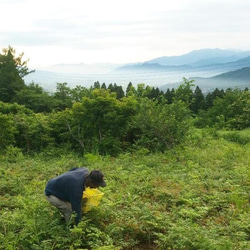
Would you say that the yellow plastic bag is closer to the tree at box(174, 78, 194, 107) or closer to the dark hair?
the dark hair

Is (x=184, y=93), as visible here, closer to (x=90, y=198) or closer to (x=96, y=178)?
(x=90, y=198)

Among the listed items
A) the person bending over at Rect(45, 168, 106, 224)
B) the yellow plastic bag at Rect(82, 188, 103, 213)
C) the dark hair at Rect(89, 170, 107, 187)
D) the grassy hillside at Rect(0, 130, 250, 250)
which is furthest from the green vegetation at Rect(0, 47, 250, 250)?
the dark hair at Rect(89, 170, 107, 187)

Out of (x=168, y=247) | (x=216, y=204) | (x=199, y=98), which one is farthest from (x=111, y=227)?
(x=199, y=98)

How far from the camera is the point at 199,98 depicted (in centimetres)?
3762

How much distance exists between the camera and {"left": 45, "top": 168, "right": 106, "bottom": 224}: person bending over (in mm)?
4746

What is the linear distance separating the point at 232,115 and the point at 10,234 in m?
26.3

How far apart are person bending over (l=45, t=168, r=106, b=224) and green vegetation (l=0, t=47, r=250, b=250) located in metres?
0.30

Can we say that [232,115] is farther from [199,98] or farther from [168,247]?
[168,247]

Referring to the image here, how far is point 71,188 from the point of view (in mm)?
4809

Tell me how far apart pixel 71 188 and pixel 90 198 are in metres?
0.67

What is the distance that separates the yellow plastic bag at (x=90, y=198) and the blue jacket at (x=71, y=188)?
0.37m

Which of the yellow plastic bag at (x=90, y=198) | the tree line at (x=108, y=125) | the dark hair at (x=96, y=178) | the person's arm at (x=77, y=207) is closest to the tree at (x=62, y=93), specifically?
the tree line at (x=108, y=125)

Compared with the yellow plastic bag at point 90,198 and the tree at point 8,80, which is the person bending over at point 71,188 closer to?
the yellow plastic bag at point 90,198

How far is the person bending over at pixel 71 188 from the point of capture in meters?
4.75
